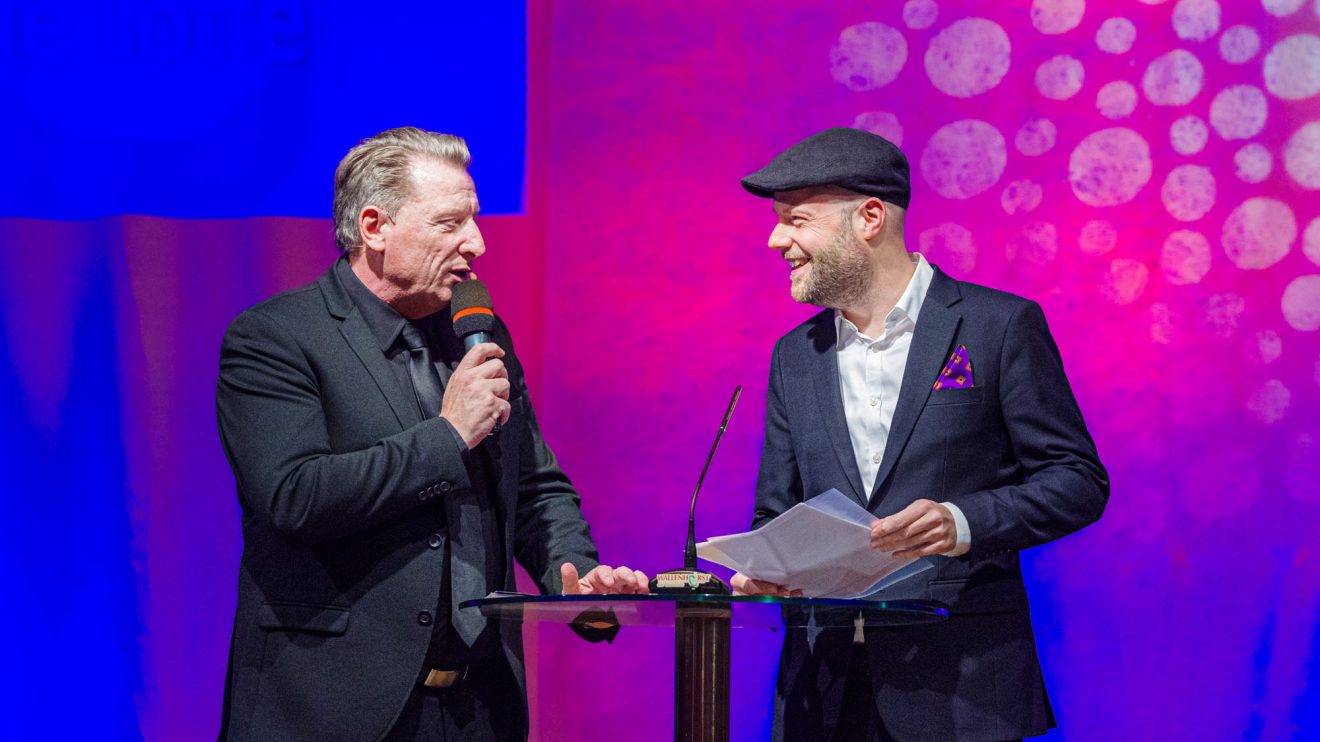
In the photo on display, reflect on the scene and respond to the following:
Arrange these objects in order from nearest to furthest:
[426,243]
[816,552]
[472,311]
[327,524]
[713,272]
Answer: [816,552], [327,524], [472,311], [426,243], [713,272]

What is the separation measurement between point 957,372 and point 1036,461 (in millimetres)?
204

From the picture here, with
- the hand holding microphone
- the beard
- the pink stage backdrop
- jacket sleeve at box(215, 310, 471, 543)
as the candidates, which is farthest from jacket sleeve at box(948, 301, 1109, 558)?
the pink stage backdrop

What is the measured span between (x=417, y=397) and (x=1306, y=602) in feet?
7.19

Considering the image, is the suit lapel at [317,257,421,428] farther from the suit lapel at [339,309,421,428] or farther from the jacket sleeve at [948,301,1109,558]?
the jacket sleeve at [948,301,1109,558]

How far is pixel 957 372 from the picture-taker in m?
2.46

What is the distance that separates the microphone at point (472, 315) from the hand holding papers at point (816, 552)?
54 centimetres

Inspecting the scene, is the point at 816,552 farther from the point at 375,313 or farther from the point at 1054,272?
Answer: the point at 1054,272

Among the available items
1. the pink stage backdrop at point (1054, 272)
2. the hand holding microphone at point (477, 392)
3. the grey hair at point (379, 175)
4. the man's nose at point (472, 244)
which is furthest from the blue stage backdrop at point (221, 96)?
the hand holding microphone at point (477, 392)

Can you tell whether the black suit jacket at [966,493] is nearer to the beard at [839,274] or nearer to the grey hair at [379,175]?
the beard at [839,274]

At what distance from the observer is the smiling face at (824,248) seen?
104 inches

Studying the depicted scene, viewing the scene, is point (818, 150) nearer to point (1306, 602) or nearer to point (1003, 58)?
point (1003, 58)

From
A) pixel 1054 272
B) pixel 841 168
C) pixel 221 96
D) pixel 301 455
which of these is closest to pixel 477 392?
pixel 301 455

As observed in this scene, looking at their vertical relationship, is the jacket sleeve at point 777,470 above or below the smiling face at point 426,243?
below

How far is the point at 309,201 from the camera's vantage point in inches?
141
